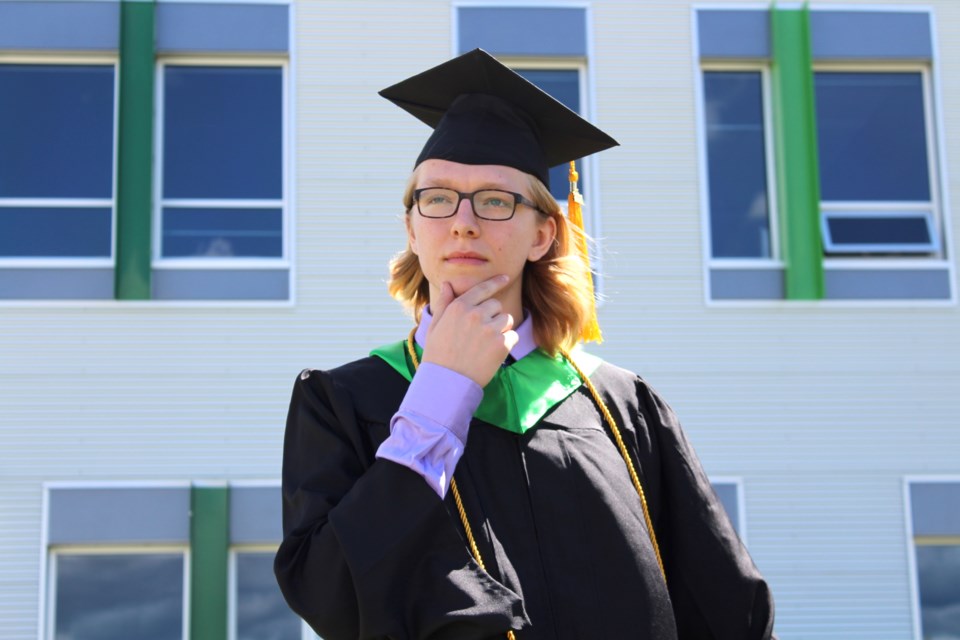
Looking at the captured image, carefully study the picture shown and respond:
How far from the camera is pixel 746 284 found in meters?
8.40

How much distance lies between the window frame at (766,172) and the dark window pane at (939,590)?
2.38 m

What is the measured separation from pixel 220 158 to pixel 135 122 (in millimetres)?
644

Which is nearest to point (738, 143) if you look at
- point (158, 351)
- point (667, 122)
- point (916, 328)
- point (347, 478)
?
point (667, 122)

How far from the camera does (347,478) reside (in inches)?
78.6

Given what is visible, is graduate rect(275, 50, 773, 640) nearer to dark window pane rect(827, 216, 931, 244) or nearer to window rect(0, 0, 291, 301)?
window rect(0, 0, 291, 301)

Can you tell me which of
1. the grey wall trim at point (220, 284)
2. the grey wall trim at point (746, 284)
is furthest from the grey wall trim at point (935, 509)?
the grey wall trim at point (220, 284)

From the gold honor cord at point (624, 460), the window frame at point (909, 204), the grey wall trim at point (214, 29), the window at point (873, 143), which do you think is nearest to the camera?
the gold honor cord at point (624, 460)

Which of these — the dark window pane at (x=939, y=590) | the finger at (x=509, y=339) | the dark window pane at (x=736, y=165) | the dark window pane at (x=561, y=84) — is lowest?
the dark window pane at (x=939, y=590)

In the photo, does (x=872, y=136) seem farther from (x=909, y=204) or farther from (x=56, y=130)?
(x=56, y=130)

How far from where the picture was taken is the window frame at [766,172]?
27.5 ft

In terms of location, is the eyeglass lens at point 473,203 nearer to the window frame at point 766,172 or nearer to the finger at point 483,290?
the finger at point 483,290

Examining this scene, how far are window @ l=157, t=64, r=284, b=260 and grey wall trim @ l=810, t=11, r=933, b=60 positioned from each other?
A: 402cm

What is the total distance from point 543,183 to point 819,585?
6.45 meters

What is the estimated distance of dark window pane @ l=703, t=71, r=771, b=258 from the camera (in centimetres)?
859
